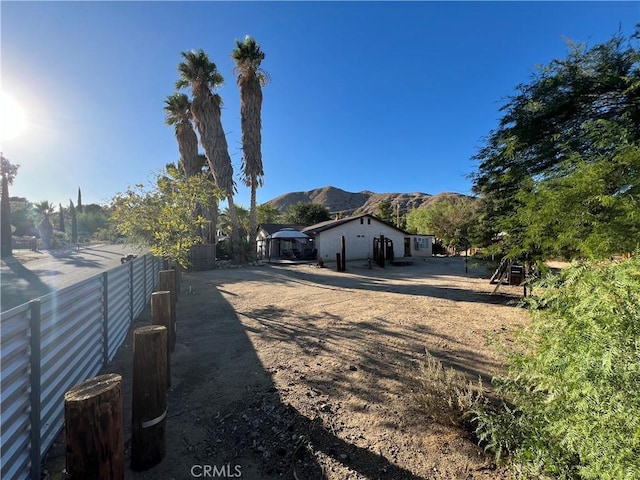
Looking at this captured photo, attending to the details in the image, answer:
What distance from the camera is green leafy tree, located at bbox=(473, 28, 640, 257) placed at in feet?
15.4

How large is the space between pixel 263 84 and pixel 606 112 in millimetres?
19365

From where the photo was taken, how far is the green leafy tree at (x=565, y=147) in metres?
4.69

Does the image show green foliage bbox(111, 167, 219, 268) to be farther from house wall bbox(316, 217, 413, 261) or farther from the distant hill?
the distant hill

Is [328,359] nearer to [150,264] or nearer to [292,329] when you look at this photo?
[292,329]

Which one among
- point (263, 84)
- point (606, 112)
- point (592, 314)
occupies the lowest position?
point (592, 314)

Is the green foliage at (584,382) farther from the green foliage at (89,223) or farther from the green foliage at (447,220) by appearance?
the green foliage at (89,223)

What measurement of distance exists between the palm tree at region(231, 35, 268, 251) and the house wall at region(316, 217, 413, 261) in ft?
18.9

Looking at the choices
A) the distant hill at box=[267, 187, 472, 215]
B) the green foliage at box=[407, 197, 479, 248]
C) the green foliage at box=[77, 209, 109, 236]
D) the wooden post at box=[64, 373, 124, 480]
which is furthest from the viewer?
the distant hill at box=[267, 187, 472, 215]

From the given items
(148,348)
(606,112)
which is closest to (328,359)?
(148,348)

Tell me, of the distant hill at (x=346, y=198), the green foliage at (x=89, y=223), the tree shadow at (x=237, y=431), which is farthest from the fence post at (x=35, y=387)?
the distant hill at (x=346, y=198)

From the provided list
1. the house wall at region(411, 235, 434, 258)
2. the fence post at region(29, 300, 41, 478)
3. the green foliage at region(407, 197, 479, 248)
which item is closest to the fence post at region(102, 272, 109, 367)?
the fence post at region(29, 300, 41, 478)

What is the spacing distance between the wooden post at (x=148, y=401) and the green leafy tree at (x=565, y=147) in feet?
18.3

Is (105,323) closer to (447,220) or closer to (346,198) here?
(447,220)

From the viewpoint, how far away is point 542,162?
7500 millimetres
